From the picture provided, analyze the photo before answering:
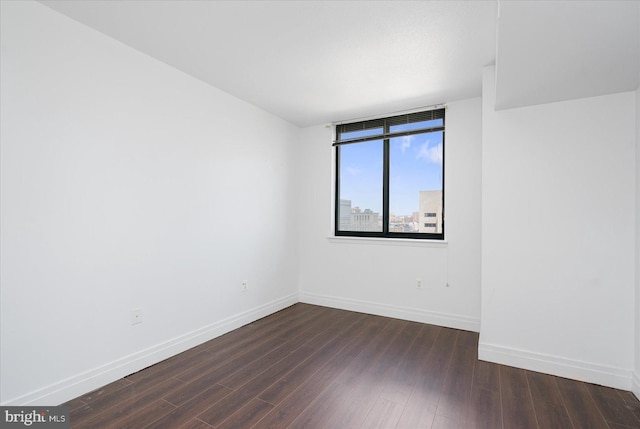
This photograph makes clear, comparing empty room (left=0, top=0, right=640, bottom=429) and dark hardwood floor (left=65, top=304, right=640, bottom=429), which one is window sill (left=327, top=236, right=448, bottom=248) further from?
dark hardwood floor (left=65, top=304, right=640, bottom=429)

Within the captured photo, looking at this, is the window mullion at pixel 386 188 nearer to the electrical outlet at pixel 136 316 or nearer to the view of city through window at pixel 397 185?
the view of city through window at pixel 397 185

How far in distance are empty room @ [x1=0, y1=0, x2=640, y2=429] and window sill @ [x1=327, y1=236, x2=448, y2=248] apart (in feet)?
0.19

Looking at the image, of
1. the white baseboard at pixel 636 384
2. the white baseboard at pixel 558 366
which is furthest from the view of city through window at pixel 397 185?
the white baseboard at pixel 636 384

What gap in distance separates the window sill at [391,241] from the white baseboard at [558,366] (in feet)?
3.81

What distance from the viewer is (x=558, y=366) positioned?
2361mm

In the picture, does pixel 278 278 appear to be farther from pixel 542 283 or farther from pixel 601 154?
pixel 601 154

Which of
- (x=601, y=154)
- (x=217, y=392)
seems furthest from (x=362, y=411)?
(x=601, y=154)

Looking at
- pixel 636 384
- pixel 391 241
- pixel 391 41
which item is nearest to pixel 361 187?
pixel 391 241

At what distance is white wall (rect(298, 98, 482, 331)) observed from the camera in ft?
10.8

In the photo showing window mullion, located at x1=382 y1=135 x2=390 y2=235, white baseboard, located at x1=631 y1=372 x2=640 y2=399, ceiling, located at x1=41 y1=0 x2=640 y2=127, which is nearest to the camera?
ceiling, located at x1=41 y1=0 x2=640 y2=127

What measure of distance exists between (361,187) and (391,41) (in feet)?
6.95

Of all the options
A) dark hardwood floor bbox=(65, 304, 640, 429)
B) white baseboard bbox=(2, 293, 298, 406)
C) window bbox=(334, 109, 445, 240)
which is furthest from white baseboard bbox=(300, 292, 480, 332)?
white baseboard bbox=(2, 293, 298, 406)

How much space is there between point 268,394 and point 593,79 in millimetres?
3109

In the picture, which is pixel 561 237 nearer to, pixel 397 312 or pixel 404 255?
pixel 404 255
